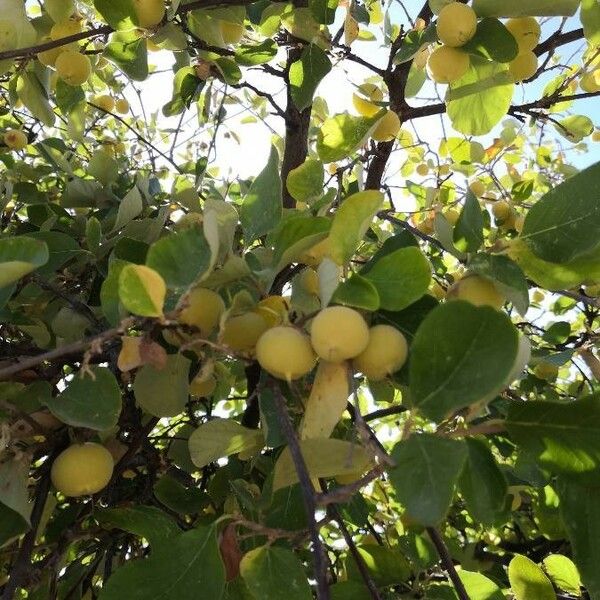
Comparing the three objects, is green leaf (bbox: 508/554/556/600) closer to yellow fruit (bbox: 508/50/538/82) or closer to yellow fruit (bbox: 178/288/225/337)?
yellow fruit (bbox: 178/288/225/337)

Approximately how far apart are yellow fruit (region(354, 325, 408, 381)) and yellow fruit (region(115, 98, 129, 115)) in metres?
2.39

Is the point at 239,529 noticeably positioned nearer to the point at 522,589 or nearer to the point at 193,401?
the point at 522,589

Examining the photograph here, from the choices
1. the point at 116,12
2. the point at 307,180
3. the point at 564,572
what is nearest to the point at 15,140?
the point at 116,12

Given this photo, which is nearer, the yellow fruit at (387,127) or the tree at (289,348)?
the tree at (289,348)

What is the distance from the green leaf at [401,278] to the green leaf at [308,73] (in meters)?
0.79

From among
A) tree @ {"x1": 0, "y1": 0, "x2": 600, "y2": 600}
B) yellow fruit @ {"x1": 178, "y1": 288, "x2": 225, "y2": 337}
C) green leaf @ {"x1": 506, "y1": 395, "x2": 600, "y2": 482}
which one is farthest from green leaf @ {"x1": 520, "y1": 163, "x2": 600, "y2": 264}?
yellow fruit @ {"x1": 178, "y1": 288, "x2": 225, "y2": 337}

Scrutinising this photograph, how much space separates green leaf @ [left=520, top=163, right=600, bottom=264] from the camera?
2.69 feet

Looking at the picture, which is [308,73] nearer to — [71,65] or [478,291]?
[71,65]

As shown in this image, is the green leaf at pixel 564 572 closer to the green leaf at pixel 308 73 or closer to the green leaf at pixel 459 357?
the green leaf at pixel 459 357

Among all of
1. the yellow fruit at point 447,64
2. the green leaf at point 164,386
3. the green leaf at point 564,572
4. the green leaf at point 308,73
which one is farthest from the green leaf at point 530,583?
the green leaf at point 308,73

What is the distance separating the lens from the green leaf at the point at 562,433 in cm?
76

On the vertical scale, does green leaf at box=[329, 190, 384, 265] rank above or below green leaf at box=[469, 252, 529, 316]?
above

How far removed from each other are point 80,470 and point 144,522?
7.4 inches

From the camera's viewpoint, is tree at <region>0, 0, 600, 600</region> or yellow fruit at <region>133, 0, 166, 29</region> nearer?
tree at <region>0, 0, 600, 600</region>
